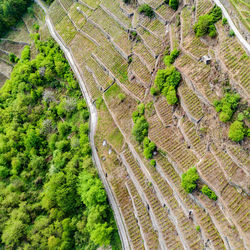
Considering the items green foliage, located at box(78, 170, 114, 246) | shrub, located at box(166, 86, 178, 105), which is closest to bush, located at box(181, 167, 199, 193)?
shrub, located at box(166, 86, 178, 105)

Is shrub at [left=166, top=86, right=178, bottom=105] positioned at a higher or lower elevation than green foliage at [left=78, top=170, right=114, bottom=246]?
higher

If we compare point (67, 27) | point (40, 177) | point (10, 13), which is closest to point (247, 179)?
point (40, 177)

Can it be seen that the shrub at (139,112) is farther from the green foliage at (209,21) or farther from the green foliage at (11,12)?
the green foliage at (11,12)

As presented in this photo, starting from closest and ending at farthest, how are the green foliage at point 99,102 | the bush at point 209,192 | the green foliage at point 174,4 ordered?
the bush at point 209,192 → the green foliage at point 174,4 → the green foliage at point 99,102

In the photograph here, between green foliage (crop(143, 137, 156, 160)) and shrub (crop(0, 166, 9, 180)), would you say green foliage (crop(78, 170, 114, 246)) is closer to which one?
green foliage (crop(143, 137, 156, 160))

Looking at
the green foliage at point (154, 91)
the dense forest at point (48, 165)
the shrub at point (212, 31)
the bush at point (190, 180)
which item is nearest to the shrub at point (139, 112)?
the green foliage at point (154, 91)

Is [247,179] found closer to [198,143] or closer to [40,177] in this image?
[198,143]
